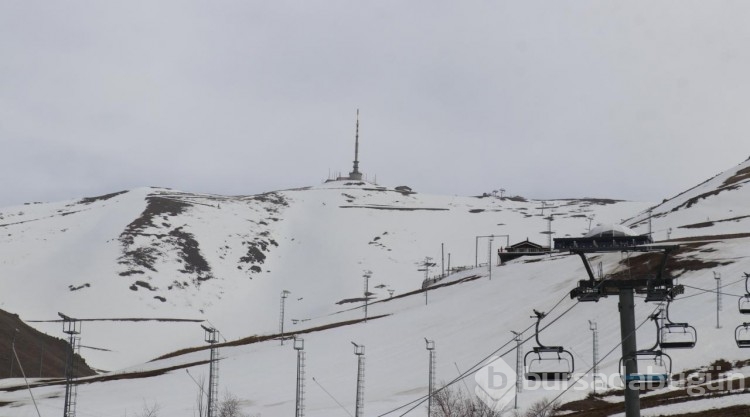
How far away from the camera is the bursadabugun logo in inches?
2921

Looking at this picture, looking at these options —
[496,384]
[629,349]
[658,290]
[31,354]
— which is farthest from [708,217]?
[629,349]

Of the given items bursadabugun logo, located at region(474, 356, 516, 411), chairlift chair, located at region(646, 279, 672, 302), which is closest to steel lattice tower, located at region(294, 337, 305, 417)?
bursadabugun logo, located at region(474, 356, 516, 411)

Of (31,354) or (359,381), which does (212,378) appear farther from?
(31,354)

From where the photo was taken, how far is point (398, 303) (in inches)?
6097

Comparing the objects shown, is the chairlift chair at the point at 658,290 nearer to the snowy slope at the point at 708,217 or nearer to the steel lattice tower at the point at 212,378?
the steel lattice tower at the point at 212,378

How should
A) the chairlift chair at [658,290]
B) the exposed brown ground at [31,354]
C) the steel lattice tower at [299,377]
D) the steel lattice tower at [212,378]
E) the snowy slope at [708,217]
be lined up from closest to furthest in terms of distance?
the chairlift chair at [658,290] → the steel lattice tower at [212,378] → the steel lattice tower at [299,377] → the exposed brown ground at [31,354] → the snowy slope at [708,217]

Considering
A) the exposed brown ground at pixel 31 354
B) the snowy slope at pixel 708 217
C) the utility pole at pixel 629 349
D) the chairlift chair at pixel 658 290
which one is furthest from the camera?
the snowy slope at pixel 708 217

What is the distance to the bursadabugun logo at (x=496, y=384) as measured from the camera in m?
74.2

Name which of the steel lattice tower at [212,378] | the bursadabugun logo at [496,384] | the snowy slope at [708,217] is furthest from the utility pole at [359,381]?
the snowy slope at [708,217]

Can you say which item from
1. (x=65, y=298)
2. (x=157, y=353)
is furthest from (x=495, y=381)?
(x=65, y=298)

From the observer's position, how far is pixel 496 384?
8631 centimetres

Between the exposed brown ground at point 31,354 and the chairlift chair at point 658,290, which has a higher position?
the chairlift chair at point 658,290

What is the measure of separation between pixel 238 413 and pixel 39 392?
133 feet

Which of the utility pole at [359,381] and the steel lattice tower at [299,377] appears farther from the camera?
the steel lattice tower at [299,377]
